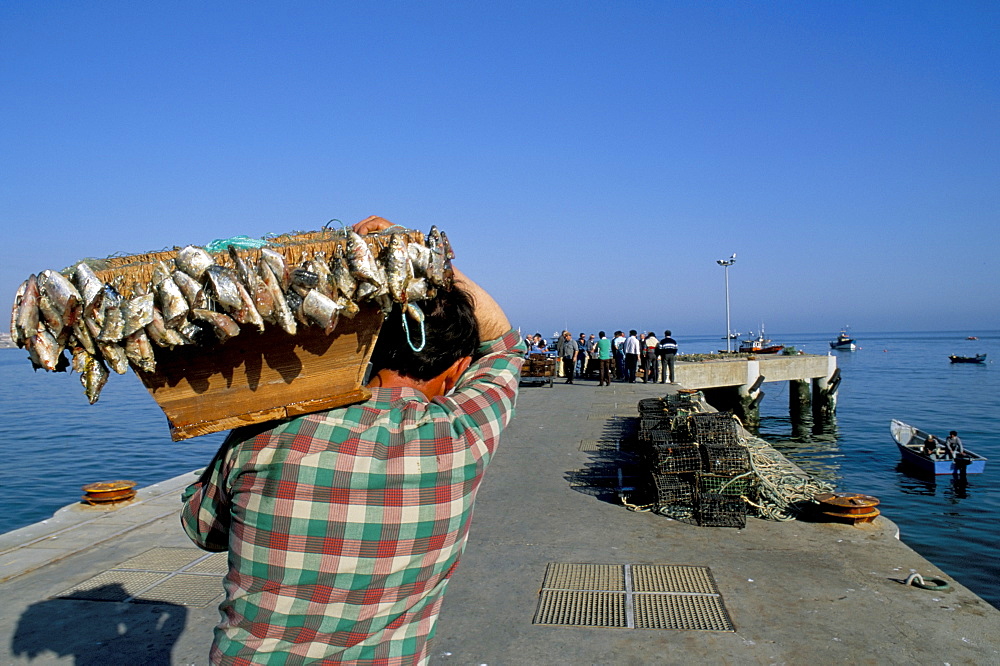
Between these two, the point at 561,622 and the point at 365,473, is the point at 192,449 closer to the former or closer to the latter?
the point at 561,622

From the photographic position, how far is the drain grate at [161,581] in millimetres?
5043

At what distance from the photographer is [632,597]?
16.5 ft

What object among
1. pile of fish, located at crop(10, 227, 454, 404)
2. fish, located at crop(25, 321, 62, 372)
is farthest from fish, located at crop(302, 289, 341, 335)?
fish, located at crop(25, 321, 62, 372)

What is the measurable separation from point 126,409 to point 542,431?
1451 inches

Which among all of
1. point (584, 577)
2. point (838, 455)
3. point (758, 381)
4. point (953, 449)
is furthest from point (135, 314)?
point (758, 381)

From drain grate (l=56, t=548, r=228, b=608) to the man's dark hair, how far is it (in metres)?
4.07

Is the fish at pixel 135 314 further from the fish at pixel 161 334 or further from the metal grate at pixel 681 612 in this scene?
the metal grate at pixel 681 612

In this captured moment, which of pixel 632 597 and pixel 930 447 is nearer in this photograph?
pixel 632 597

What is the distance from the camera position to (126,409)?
40969mm

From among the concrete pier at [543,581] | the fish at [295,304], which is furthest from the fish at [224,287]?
the concrete pier at [543,581]

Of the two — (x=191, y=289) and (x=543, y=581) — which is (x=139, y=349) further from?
(x=543, y=581)

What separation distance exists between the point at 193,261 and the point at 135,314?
0.16m

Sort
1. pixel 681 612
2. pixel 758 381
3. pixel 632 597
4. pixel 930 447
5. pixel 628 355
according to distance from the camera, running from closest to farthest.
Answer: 1. pixel 681 612
2. pixel 632 597
3. pixel 930 447
4. pixel 628 355
5. pixel 758 381

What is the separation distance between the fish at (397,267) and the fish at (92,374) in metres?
0.63
